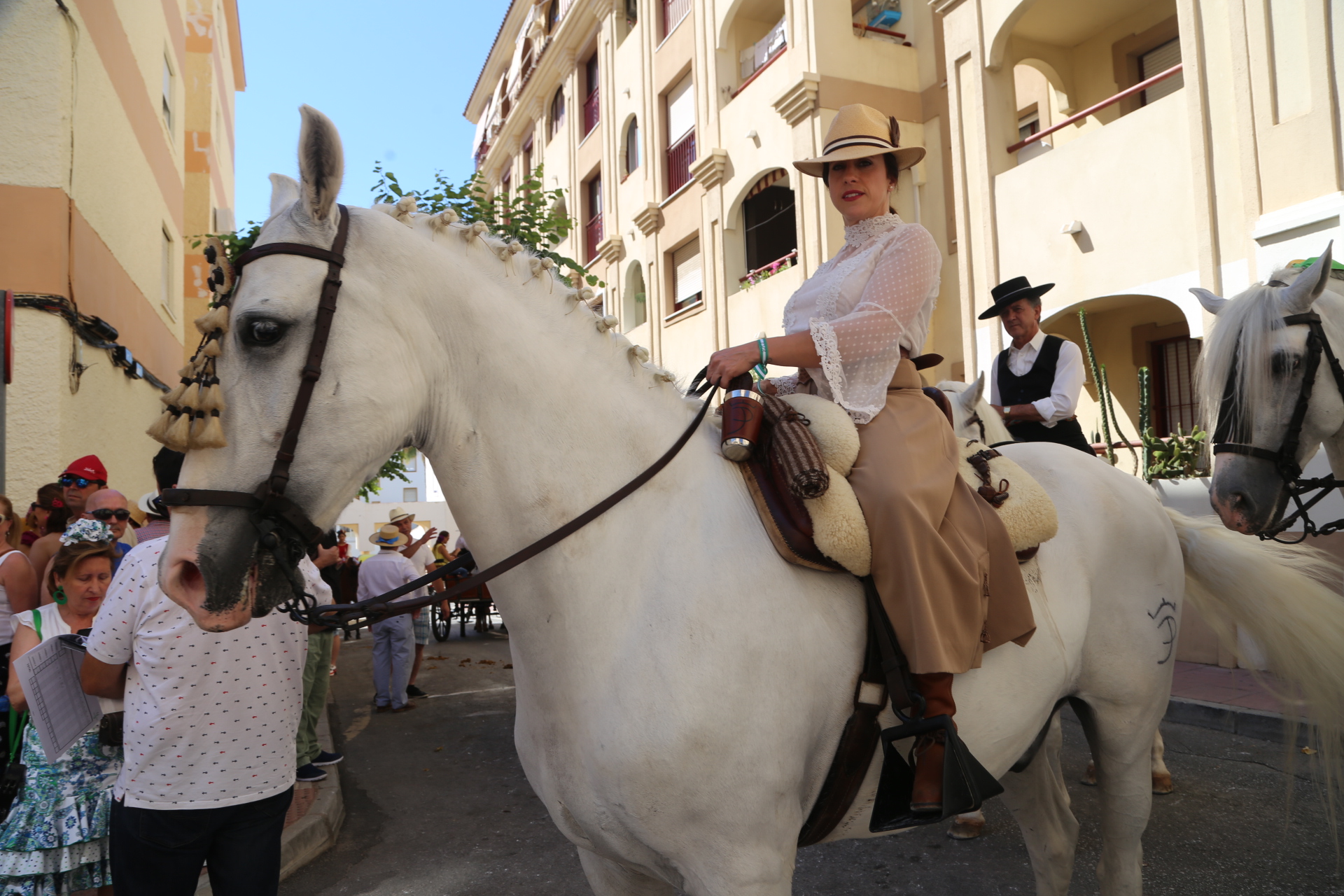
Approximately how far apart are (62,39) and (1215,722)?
10941 millimetres

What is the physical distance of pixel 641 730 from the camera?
64.7 inches

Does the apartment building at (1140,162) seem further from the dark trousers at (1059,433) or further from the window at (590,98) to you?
the window at (590,98)

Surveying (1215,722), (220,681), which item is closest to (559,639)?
(220,681)

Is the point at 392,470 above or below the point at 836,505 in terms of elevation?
above

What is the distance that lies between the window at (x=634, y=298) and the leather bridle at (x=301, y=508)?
18.1m

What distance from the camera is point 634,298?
1995cm

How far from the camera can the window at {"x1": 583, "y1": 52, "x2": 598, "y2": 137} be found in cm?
2227

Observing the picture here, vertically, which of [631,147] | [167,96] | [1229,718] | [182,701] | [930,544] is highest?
[631,147]

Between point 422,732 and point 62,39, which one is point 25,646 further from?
point 62,39

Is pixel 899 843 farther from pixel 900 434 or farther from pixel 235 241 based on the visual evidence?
pixel 235 241

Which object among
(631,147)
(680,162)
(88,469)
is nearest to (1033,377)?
(88,469)

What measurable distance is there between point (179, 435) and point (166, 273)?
521 inches

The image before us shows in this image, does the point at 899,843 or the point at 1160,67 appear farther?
the point at 1160,67

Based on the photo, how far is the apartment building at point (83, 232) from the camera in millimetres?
6297
